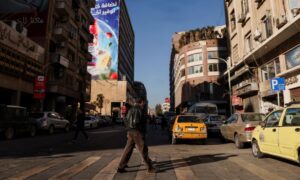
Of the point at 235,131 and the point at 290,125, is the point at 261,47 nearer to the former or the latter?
the point at 235,131

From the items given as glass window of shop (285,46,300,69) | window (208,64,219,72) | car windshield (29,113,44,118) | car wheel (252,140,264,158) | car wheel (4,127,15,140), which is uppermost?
window (208,64,219,72)

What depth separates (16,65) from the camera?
1085 inches

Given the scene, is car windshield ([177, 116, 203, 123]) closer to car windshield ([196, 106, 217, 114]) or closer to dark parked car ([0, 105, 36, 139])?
dark parked car ([0, 105, 36, 139])

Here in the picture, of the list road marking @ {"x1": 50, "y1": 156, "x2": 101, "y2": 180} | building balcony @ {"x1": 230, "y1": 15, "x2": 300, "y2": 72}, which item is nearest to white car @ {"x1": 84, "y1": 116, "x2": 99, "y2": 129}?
building balcony @ {"x1": 230, "y1": 15, "x2": 300, "y2": 72}

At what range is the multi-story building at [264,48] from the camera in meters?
20.0

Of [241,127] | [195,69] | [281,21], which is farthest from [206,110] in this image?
[195,69]

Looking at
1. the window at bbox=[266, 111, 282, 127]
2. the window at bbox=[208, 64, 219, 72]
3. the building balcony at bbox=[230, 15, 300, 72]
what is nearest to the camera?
the window at bbox=[266, 111, 282, 127]

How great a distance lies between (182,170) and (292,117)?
3382mm

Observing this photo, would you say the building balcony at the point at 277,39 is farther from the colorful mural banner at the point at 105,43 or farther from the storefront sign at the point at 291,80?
the colorful mural banner at the point at 105,43

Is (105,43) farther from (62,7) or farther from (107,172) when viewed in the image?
(107,172)

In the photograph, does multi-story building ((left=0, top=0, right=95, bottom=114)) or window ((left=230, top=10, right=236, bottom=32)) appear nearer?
multi-story building ((left=0, top=0, right=95, bottom=114))

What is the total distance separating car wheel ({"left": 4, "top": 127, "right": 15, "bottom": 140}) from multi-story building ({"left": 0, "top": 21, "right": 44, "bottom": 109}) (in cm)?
899

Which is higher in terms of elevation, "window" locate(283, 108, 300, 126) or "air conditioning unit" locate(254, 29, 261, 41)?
"air conditioning unit" locate(254, 29, 261, 41)

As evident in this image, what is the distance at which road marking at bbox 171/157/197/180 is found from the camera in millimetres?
6590
